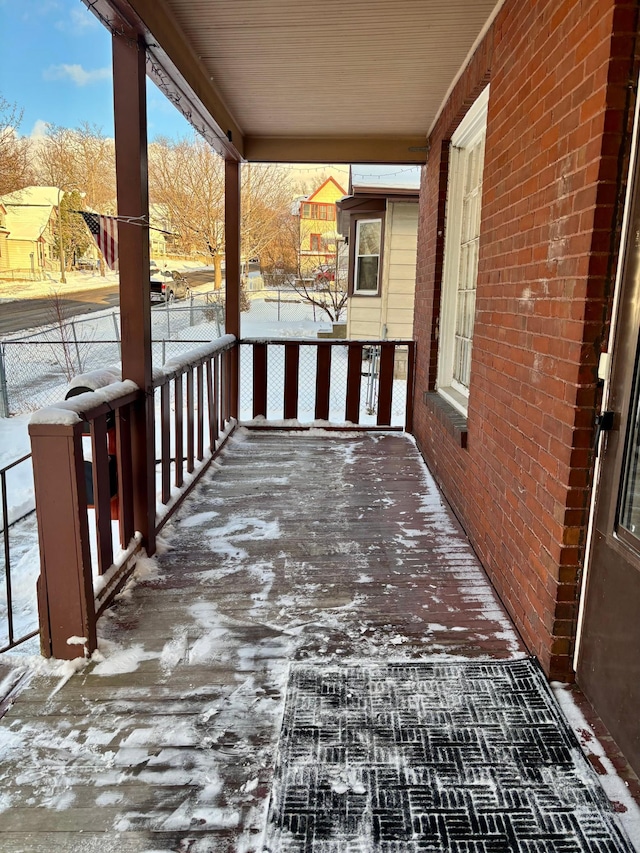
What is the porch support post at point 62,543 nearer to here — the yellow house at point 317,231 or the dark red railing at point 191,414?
the dark red railing at point 191,414

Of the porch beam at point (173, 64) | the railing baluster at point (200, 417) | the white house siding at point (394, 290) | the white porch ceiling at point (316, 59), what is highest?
the white porch ceiling at point (316, 59)

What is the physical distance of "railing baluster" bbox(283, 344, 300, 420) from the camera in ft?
18.5

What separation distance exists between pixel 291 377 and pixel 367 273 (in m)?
5.40

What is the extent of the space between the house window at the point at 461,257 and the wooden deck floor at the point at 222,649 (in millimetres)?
1051

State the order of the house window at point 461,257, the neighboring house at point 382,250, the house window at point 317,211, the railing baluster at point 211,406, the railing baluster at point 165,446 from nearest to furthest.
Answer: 1. the railing baluster at point 165,446
2. the house window at point 461,257
3. the railing baluster at point 211,406
4. the neighboring house at point 382,250
5. the house window at point 317,211

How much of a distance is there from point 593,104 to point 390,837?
80.0 inches

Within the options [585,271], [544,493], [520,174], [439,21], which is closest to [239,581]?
[544,493]

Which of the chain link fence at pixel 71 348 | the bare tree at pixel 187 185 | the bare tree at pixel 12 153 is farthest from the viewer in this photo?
the bare tree at pixel 187 185

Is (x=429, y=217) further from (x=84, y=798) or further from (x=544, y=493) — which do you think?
(x=84, y=798)

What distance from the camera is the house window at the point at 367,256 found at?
1023cm

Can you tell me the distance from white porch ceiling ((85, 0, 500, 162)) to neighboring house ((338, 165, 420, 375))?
4533 millimetres

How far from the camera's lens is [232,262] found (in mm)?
5379

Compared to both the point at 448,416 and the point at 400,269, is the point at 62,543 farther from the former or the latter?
the point at 400,269

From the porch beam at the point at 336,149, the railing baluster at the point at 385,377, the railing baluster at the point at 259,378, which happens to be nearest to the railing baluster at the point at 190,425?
the railing baluster at the point at 259,378
